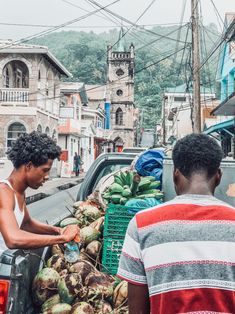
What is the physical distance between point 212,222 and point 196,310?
1.13 ft

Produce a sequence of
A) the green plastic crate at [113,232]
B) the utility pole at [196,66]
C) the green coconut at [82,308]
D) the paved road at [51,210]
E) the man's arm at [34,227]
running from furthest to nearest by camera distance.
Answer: the utility pole at [196,66], the paved road at [51,210], the green plastic crate at [113,232], the man's arm at [34,227], the green coconut at [82,308]

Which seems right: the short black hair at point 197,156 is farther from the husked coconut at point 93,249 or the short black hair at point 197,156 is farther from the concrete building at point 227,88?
the concrete building at point 227,88

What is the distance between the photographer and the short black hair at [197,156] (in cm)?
198

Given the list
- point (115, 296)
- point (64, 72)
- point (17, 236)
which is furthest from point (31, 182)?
point (64, 72)

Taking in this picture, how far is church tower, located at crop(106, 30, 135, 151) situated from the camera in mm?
75812

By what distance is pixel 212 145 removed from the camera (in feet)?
6.65

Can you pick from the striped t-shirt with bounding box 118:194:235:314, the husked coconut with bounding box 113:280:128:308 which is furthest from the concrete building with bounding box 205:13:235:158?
the striped t-shirt with bounding box 118:194:235:314

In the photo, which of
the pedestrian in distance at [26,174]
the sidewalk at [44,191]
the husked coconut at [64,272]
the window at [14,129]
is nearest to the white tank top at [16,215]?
the pedestrian in distance at [26,174]

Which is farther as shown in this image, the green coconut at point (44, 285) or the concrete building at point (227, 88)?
the concrete building at point (227, 88)

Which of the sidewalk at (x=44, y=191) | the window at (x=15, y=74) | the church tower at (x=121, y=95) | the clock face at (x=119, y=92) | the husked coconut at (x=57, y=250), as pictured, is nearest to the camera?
the husked coconut at (x=57, y=250)

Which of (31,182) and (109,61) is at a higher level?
(109,61)

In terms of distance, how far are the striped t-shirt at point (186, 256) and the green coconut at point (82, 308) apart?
107 centimetres

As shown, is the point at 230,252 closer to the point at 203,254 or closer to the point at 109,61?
the point at 203,254

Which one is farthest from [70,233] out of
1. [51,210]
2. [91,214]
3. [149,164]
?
[51,210]
